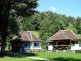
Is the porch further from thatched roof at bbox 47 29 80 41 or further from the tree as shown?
the tree

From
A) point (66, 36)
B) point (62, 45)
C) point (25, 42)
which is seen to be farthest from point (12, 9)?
point (66, 36)

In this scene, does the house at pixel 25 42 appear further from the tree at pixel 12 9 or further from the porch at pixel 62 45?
the tree at pixel 12 9

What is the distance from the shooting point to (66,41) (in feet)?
230

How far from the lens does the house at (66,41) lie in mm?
68625

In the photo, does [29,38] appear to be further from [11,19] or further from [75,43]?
[11,19]

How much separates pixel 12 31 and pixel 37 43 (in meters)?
16.0

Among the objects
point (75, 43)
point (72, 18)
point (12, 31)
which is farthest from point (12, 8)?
point (72, 18)

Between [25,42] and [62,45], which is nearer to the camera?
[62,45]

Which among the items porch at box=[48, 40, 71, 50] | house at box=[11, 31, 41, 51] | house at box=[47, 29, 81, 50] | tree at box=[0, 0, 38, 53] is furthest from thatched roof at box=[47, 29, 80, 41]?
tree at box=[0, 0, 38, 53]

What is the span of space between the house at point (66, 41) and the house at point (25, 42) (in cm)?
478

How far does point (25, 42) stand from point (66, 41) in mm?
11426

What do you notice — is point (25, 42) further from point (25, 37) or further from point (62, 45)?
point (62, 45)

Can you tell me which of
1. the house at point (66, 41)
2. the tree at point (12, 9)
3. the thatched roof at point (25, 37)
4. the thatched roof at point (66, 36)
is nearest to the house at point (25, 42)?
the thatched roof at point (25, 37)

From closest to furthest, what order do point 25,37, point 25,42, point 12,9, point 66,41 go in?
1. point 12,9
2. point 25,42
3. point 25,37
4. point 66,41
